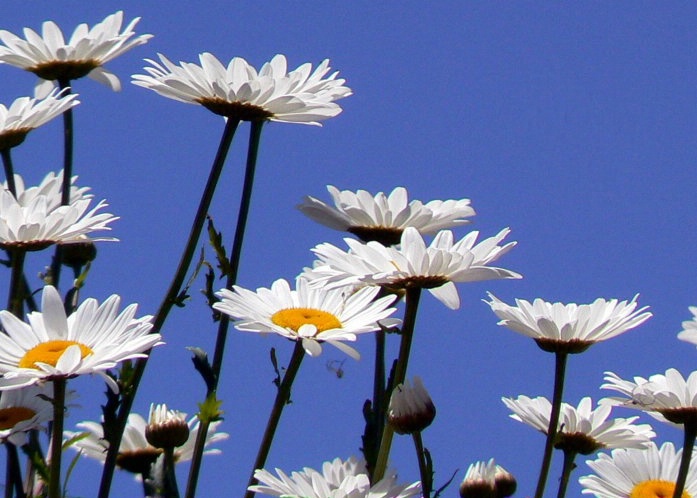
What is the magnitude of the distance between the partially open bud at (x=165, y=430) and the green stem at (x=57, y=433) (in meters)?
0.49

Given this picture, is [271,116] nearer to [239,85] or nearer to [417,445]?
[239,85]

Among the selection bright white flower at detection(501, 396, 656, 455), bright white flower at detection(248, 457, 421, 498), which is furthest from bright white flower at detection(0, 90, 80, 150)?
bright white flower at detection(501, 396, 656, 455)

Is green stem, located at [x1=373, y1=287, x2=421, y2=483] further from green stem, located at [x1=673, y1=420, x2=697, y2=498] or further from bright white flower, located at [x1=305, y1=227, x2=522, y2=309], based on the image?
green stem, located at [x1=673, y1=420, x2=697, y2=498]

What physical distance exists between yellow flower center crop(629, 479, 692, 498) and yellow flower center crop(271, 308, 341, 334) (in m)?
0.75

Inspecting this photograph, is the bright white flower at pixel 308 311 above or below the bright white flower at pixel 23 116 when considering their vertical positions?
below

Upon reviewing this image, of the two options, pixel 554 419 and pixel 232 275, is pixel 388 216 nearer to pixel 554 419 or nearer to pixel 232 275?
pixel 232 275

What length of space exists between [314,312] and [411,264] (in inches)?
8.8

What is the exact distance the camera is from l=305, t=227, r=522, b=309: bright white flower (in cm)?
233

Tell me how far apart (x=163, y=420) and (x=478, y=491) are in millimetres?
590

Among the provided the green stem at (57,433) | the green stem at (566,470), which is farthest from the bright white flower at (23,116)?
the green stem at (566,470)

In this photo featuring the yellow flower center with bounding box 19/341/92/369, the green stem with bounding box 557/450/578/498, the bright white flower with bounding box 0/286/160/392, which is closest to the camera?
the bright white flower with bounding box 0/286/160/392

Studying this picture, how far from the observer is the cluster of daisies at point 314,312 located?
7.39 ft

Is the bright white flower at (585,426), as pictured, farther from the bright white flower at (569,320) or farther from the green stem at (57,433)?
the green stem at (57,433)

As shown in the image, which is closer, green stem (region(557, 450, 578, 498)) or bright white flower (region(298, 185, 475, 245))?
green stem (region(557, 450, 578, 498))
